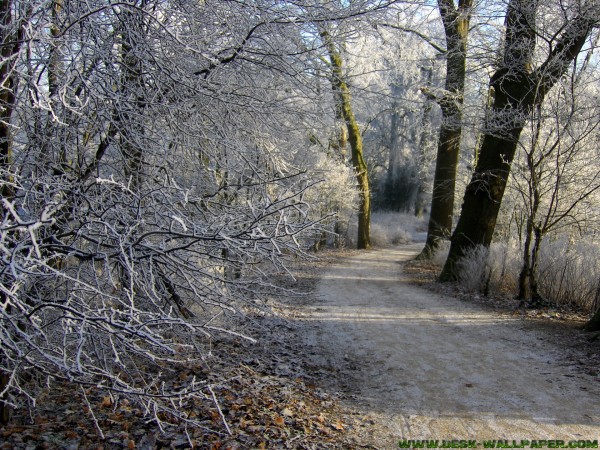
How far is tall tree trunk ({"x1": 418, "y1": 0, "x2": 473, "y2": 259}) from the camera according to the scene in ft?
40.2

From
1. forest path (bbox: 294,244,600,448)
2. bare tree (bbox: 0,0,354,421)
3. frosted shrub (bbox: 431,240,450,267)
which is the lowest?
forest path (bbox: 294,244,600,448)

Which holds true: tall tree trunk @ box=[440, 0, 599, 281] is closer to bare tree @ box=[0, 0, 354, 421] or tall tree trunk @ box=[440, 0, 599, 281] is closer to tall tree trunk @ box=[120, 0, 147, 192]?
bare tree @ box=[0, 0, 354, 421]

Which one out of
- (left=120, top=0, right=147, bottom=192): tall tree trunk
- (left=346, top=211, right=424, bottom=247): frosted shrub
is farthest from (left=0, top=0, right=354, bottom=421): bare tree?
(left=346, top=211, right=424, bottom=247): frosted shrub

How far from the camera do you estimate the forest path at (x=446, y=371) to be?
4.17 meters

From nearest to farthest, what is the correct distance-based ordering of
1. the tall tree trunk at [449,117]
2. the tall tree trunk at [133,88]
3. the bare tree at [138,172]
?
the bare tree at [138,172] → the tall tree trunk at [133,88] → the tall tree trunk at [449,117]

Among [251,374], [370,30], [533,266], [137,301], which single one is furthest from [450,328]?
[137,301]

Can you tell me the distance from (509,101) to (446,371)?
673 cm

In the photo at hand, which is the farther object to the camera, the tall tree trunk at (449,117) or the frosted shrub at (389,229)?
the frosted shrub at (389,229)

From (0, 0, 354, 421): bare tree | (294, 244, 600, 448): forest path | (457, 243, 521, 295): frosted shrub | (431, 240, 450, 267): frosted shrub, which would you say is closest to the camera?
(0, 0, 354, 421): bare tree

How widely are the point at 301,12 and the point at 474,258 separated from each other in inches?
289

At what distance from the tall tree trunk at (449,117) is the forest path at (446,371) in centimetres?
552

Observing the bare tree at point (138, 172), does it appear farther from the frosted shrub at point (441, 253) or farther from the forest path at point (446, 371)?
the frosted shrub at point (441, 253)

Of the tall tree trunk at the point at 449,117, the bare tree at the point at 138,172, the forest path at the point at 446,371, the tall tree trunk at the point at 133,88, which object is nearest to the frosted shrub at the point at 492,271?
the forest path at the point at 446,371

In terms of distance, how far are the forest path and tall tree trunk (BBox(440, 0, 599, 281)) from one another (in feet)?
8.32
